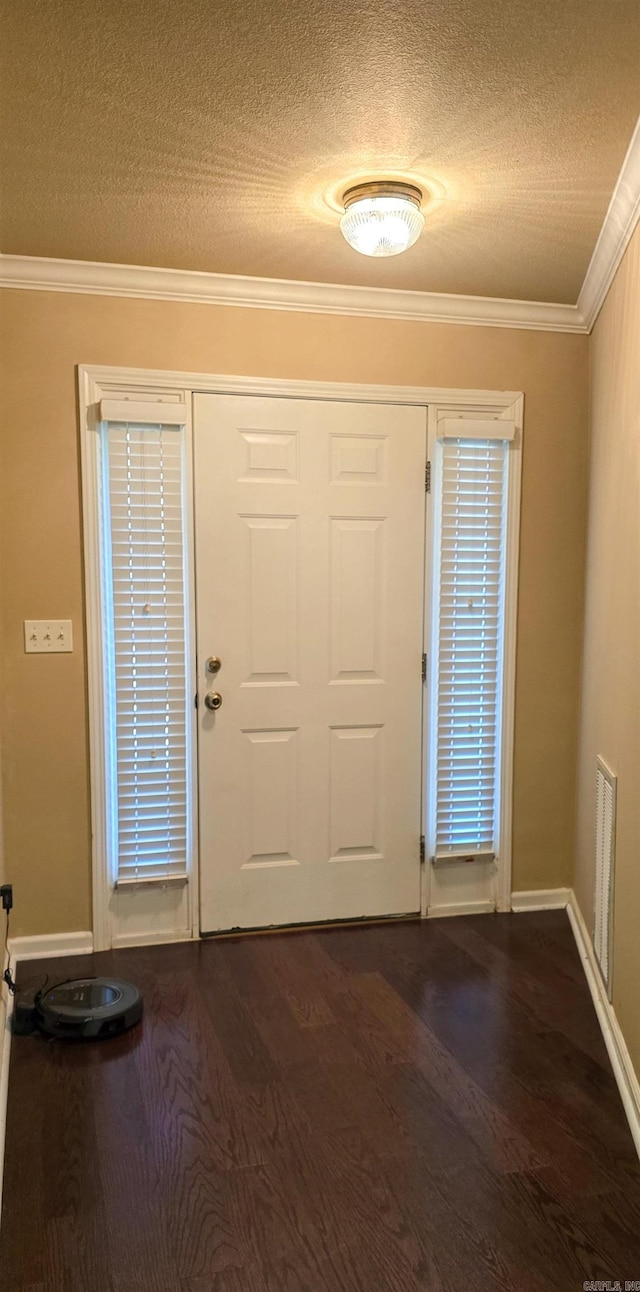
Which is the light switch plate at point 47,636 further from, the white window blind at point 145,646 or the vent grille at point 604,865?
the vent grille at point 604,865

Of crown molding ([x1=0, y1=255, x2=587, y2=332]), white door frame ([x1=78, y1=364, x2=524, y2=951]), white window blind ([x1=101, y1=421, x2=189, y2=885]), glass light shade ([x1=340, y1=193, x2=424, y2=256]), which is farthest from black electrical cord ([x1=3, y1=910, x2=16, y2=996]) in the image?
glass light shade ([x1=340, y1=193, x2=424, y2=256])

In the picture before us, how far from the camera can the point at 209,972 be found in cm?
300

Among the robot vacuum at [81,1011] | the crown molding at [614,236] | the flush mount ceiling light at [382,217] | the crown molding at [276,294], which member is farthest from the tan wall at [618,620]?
the robot vacuum at [81,1011]

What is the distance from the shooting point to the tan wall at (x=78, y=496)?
2.96 m

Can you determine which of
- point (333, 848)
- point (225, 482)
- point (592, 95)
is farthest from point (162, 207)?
point (333, 848)

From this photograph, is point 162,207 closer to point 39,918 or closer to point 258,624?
point 258,624

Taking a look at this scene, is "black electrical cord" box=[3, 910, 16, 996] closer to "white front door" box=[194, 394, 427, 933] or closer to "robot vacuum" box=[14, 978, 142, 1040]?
"robot vacuum" box=[14, 978, 142, 1040]

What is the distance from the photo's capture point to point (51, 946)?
3.11 metres

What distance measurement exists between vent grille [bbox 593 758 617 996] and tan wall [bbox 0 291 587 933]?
656 millimetres

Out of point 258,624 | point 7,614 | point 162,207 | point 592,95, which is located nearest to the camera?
point 592,95

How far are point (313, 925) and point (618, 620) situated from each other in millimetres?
1628

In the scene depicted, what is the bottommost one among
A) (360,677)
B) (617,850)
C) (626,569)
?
(617,850)

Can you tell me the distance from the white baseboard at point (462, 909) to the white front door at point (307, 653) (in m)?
0.18

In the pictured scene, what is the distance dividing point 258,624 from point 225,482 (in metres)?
0.52
